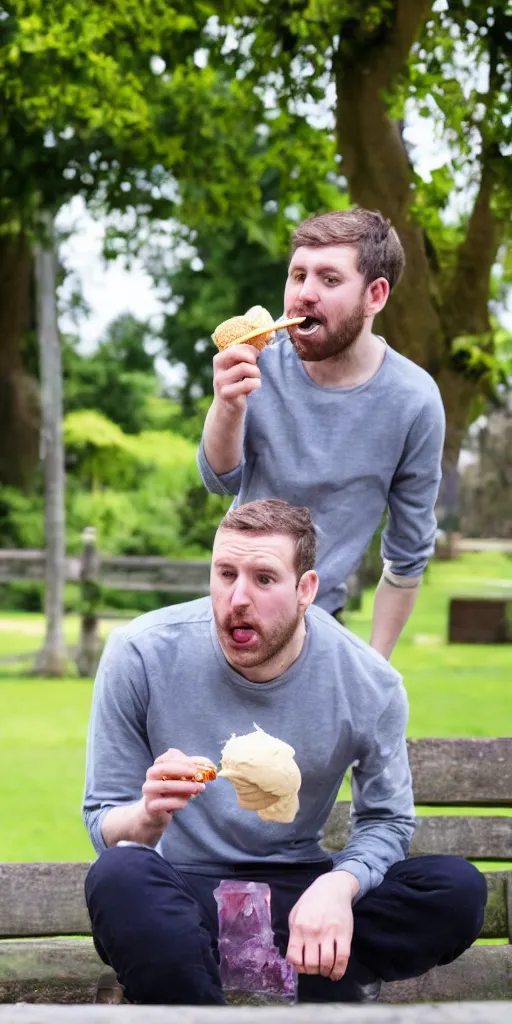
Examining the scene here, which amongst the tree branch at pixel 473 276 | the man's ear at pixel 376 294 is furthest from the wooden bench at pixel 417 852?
the tree branch at pixel 473 276

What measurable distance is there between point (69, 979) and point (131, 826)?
0.77 metres

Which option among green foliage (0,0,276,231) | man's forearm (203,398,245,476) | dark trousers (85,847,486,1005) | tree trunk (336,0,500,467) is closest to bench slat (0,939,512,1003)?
dark trousers (85,847,486,1005)

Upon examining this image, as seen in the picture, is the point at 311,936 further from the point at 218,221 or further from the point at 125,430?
the point at 125,430

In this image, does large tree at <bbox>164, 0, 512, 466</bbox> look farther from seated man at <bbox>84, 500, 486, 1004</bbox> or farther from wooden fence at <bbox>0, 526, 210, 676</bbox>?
wooden fence at <bbox>0, 526, 210, 676</bbox>

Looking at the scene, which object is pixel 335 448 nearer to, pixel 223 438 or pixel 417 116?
pixel 223 438

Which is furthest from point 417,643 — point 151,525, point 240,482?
point 240,482

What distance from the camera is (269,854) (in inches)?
86.2

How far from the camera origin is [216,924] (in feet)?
7.00

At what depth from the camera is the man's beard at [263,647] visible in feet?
6.77

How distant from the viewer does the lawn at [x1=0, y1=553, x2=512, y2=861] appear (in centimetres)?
693

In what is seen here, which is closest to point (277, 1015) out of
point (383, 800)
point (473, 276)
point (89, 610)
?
point (383, 800)

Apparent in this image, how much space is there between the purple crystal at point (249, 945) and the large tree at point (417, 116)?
3975 mm

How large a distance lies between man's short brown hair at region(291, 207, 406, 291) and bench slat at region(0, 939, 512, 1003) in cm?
136

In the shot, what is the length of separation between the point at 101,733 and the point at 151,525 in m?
15.3
